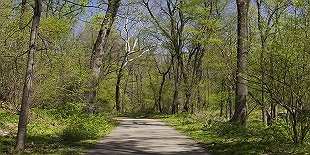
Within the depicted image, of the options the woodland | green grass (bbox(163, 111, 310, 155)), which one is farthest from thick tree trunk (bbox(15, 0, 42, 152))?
green grass (bbox(163, 111, 310, 155))

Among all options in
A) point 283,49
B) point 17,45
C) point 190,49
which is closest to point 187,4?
point 190,49

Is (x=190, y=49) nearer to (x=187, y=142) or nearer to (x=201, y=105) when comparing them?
(x=201, y=105)

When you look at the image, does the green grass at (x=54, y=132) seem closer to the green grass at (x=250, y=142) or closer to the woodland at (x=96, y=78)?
the woodland at (x=96, y=78)

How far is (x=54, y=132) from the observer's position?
1622 centimetres

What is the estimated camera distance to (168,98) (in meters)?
52.6

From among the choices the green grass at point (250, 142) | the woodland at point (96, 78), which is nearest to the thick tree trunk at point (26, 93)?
the woodland at point (96, 78)

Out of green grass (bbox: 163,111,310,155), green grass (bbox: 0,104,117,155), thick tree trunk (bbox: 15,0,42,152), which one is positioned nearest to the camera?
thick tree trunk (bbox: 15,0,42,152)

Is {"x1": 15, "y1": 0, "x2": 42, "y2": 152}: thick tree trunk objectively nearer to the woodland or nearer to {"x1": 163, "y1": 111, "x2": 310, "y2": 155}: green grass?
the woodland

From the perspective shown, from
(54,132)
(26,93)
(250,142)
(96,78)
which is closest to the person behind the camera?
(26,93)

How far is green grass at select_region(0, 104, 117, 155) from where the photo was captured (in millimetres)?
11484

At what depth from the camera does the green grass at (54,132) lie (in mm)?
11484

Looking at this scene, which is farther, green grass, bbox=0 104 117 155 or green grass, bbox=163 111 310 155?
green grass, bbox=0 104 117 155

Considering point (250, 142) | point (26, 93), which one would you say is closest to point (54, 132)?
point (26, 93)

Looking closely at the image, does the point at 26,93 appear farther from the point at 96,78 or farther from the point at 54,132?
the point at 96,78
